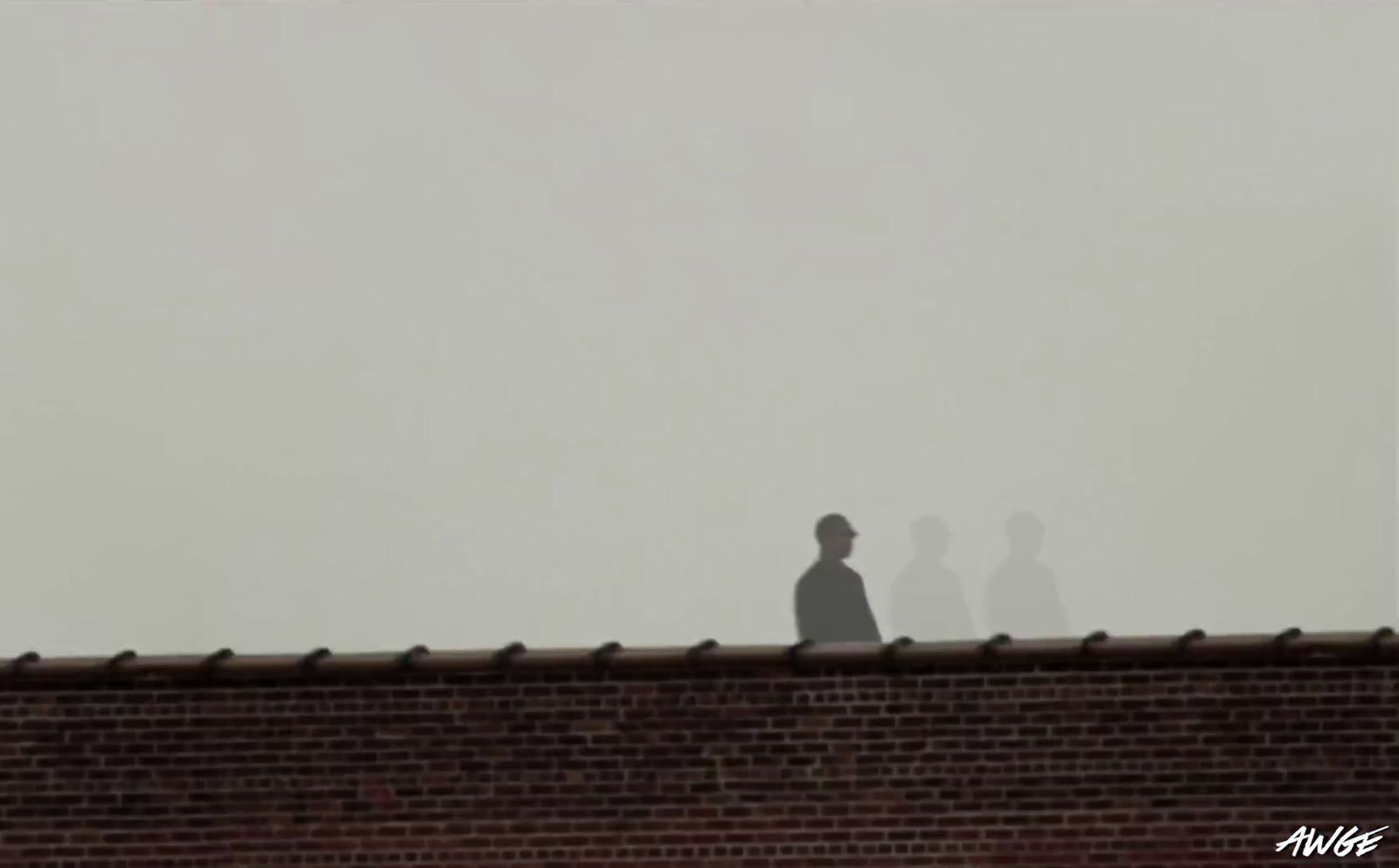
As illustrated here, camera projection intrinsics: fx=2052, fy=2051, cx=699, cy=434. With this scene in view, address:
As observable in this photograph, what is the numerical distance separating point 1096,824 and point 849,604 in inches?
81.4

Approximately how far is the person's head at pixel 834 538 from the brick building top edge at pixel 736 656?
4.79 feet

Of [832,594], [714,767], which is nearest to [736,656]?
[714,767]

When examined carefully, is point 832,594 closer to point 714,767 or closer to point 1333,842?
point 714,767

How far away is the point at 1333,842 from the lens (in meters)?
8.57

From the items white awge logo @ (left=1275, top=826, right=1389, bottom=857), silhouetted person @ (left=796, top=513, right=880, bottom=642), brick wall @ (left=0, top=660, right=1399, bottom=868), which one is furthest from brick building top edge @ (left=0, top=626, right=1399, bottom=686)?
silhouetted person @ (left=796, top=513, right=880, bottom=642)

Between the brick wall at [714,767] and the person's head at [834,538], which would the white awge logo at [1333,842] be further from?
the person's head at [834,538]

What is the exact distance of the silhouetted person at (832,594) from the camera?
10250mm

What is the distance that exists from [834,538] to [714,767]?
73.5 inches

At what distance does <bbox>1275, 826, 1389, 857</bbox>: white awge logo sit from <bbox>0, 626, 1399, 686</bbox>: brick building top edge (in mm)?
738

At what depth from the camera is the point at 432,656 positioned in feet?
28.9

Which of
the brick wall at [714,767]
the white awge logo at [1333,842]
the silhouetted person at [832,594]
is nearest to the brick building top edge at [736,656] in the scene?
the brick wall at [714,767]

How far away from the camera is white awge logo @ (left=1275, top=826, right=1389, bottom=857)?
8562 millimetres

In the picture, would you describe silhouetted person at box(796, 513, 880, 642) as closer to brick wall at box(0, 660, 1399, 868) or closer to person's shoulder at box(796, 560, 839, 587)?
person's shoulder at box(796, 560, 839, 587)

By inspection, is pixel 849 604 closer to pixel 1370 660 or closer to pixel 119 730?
pixel 1370 660
